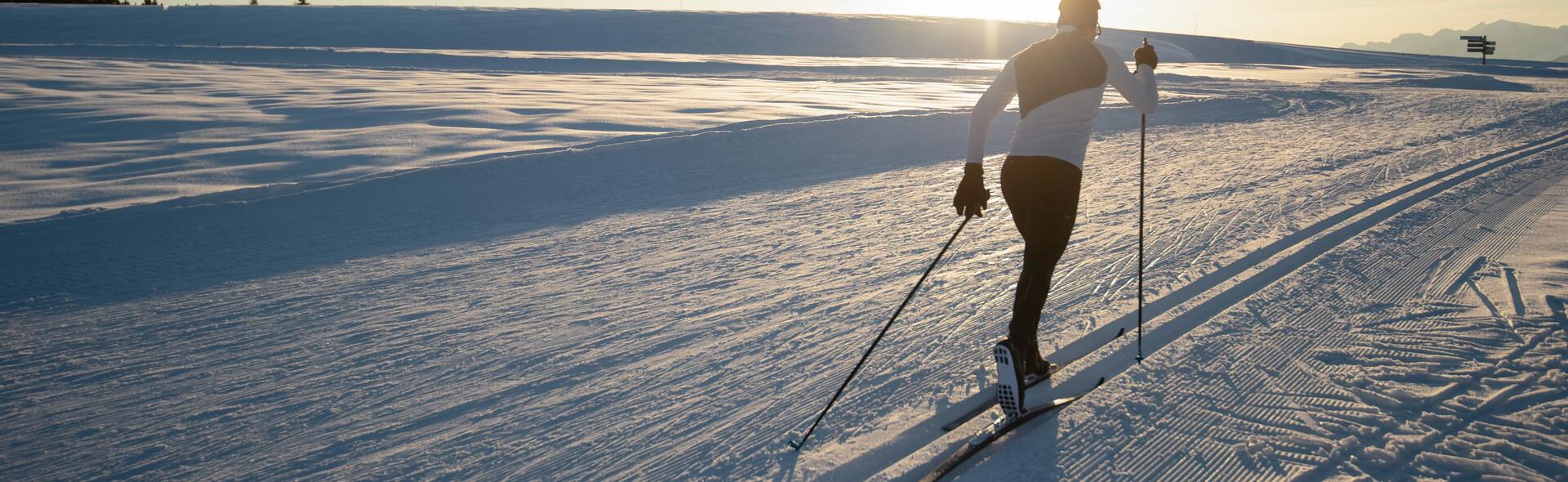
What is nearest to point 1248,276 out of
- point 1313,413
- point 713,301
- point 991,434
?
point 1313,413

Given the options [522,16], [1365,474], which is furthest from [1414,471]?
[522,16]

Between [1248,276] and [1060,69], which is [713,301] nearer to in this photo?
[1060,69]

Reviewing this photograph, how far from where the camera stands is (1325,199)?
6.89m

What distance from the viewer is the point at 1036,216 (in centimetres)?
316

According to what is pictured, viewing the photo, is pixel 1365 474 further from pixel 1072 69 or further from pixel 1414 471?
pixel 1072 69

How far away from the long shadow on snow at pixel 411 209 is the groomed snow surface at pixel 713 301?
4cm

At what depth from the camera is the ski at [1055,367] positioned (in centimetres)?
311

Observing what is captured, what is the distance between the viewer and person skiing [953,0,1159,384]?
3.08 metres

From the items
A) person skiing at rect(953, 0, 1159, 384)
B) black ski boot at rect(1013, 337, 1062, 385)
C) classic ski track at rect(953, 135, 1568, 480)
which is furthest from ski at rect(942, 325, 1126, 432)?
classic ski track at rect(953, 135, 1568, 480)

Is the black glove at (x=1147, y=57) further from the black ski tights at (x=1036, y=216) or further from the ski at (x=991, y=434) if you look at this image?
the ski at (x=991, y=434)

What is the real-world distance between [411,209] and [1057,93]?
5281mm

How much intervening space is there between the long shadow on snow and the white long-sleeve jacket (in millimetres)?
4042

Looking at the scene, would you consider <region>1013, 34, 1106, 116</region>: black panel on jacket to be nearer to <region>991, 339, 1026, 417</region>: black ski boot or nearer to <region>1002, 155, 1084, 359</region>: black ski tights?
<region>1002, 155, 1084, 359</region>: black ski tights

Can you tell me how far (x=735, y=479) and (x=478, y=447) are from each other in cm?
95
